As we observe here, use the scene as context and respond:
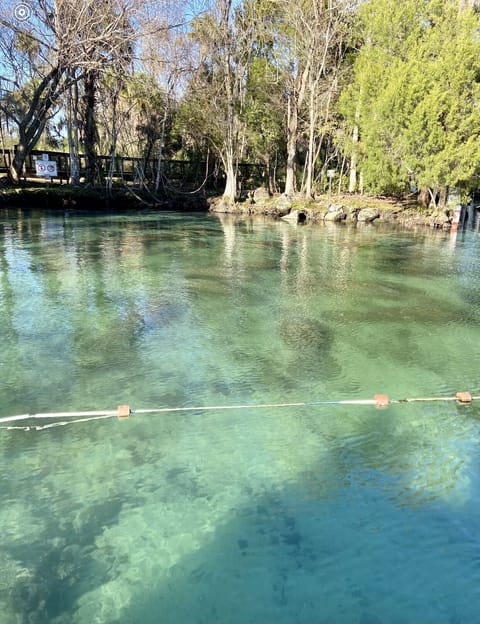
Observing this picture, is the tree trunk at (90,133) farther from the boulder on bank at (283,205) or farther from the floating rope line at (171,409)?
the floating rope line at (171,409)

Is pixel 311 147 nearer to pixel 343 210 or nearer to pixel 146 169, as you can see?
pixel 343 210

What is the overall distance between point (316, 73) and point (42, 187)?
16163mm

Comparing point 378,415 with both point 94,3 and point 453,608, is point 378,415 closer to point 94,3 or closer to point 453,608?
point 453,608

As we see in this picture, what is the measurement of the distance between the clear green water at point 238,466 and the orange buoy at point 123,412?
0.24 feet

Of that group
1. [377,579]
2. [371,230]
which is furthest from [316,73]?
[377,579]

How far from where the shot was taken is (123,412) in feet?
13.9

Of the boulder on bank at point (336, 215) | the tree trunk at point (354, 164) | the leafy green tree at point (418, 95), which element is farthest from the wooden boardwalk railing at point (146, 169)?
the leafy green tree at point (418, 95)

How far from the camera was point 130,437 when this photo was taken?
4004 mm

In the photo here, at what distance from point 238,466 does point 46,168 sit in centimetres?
2596

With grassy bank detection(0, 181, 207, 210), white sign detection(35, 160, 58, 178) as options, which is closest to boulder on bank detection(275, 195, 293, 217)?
grassy bank detection(0, 181, 207, 210)

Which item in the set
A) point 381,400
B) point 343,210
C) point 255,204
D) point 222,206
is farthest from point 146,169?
point 381,400

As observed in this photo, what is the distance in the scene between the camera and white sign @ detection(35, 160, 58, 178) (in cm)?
2553

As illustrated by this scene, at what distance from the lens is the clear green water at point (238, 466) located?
2600 mm

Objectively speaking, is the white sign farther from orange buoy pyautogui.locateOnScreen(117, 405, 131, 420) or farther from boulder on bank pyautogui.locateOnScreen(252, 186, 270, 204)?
orange buoy pyautogui.locateOnScreen(117, 405, 131, 420)
